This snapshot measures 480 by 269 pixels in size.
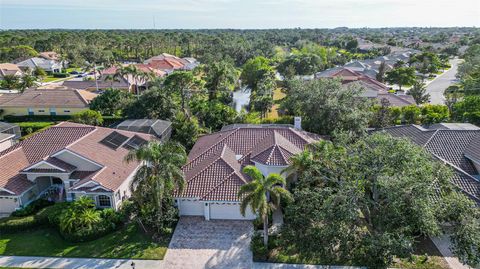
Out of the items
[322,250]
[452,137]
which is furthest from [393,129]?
[322,250]

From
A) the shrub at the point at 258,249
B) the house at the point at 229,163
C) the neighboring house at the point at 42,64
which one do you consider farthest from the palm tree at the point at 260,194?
the neighboring house at the point at 42,64

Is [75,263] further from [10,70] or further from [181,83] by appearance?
[10,70]

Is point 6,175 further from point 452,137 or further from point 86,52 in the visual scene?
point 86,52

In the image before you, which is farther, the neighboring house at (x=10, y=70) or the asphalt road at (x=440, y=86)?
the neighboring house at (x=10, y=70)

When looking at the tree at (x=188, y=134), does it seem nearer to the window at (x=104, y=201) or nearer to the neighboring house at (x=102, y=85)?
the window at (x=104, y=201)

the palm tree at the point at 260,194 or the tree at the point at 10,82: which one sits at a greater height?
the tree at the point at 10,82

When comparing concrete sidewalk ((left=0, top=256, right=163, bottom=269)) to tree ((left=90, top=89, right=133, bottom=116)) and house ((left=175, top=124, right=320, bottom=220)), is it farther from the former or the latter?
tree ((left=90, top=89, right=133, bottom=116))

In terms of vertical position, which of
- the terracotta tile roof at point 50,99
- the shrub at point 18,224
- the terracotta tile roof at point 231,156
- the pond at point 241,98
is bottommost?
the shrub at point 18,224
